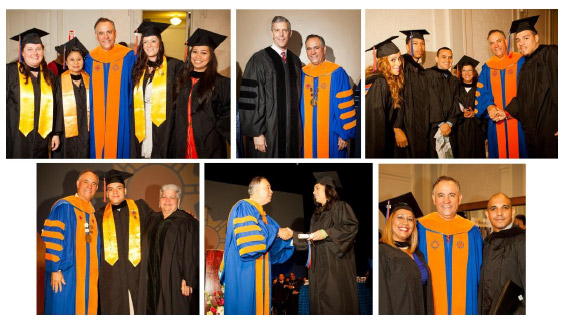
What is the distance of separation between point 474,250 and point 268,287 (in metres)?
1.13

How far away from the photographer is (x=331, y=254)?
4180 millimetres

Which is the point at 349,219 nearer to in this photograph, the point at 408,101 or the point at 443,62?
the point at 408,101

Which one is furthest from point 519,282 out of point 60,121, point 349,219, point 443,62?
point 60,121

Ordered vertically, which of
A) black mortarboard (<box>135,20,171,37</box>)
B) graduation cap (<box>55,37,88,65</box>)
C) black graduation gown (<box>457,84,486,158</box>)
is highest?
black mortarboard (<box>135,20,171,37</box>)

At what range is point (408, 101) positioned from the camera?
13.8ft

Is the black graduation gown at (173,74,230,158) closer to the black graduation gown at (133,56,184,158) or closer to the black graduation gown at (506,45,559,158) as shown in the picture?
the black graduation gown at (133,56,184,158)

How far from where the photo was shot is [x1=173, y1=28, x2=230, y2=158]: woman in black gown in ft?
13.7

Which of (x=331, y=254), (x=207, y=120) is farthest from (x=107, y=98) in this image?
(x=331, y=254)

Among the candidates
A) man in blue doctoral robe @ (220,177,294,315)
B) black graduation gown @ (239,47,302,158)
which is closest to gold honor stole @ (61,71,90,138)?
black graduation gown @ (239,47,302,158)

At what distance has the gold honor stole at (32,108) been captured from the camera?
165 inches

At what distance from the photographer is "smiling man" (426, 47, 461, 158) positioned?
13.8ft

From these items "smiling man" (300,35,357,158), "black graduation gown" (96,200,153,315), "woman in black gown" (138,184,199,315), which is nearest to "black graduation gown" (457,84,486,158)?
"smiling man" (300,35,357,158)

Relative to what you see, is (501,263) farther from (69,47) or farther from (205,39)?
(69,47)

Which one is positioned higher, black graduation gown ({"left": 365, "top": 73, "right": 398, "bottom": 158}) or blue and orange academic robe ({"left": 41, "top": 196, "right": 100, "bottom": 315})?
black graduation gown ({"left": 365, "top": 73, "right": 398, "bottom": 158})
